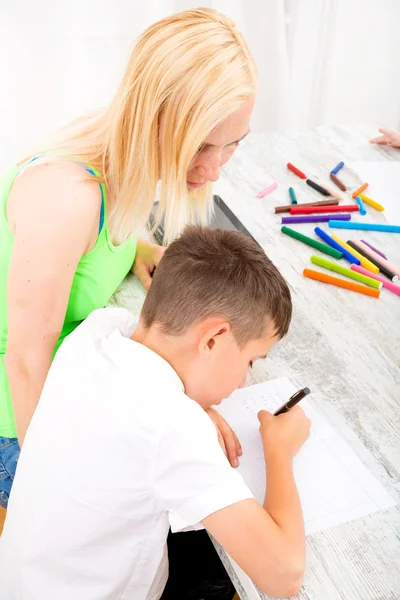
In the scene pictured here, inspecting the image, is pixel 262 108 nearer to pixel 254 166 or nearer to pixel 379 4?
pixel 379 4

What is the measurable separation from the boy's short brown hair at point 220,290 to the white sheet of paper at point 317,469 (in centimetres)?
14

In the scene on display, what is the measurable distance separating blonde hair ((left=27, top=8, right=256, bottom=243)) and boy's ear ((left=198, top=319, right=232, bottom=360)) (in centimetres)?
30

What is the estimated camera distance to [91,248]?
1.02m

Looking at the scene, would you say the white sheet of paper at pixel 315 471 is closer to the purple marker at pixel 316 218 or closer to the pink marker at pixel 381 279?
the pink marker at pixel 381 279

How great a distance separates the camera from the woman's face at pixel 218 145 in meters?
0.96

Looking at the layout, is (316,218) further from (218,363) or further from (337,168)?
(218,363)

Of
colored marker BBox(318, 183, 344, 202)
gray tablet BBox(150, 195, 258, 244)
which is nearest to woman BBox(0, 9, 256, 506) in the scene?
gray tablet BBox(150, 195, 258, 244)

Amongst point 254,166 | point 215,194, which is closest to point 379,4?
point 254,166

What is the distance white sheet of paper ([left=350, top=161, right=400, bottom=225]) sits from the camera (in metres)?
1.38

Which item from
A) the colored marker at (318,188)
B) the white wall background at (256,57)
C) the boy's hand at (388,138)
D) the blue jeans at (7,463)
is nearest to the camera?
the blue jeans at (7,463)

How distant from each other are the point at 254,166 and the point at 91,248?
0.63 meters

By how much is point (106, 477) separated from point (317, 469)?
0.95 ft

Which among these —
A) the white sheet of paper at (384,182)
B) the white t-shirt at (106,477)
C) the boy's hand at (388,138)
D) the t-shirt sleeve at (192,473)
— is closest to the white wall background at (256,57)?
the boy's hand at (388,138)

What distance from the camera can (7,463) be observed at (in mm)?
1054
